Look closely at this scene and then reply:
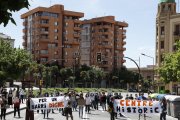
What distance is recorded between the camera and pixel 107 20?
149125 millimetres

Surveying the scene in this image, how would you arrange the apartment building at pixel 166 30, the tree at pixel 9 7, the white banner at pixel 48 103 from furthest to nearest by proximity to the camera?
the apartment building at pixel 166 30 < the white banner at pixel 48 103 < the tree at pixel 9 7

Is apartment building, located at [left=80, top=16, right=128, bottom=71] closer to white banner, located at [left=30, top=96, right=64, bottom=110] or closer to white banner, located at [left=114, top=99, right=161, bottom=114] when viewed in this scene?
white banner, located at [left=30, top=96, right=64, bottom=110]

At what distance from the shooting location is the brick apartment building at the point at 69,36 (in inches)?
5207

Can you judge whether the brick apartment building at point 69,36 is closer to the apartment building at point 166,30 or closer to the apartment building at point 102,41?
the apartment building at point 102,41

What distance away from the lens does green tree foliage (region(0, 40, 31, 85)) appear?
59344 millimetres

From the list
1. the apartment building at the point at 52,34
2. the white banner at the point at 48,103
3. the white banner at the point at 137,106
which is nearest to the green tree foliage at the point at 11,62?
the white banner at the point at 48,103

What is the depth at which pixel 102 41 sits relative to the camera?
150 m

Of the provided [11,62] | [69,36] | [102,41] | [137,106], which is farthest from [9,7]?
[102,41]

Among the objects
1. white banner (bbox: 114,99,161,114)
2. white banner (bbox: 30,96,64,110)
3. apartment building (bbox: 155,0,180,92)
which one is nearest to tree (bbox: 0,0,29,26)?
white banner (bbox: 114,99,161,114)

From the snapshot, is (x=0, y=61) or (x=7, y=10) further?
(x=0, y=61)

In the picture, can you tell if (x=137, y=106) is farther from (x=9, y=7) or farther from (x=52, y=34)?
(x=52, y=34)

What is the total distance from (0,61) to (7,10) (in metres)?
53.3

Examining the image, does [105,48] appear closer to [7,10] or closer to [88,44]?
[88,44]

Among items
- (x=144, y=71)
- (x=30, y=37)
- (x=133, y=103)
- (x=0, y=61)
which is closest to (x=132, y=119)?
(x=133, y=103)
